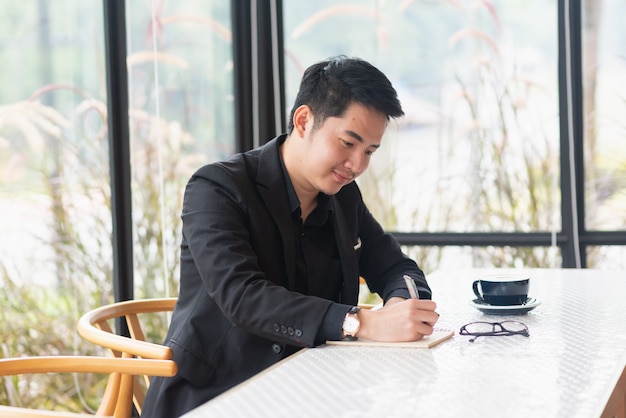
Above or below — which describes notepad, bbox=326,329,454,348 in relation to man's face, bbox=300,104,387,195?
below

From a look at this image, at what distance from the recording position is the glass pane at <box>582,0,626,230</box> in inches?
157

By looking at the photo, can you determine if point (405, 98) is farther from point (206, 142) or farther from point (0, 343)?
point (0, 343)

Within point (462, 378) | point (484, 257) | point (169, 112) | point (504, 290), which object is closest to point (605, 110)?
point (484, 257)

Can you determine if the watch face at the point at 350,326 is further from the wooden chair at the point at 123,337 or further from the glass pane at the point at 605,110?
the glass pane at the point at 605,110

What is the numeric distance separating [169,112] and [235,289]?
218 cm

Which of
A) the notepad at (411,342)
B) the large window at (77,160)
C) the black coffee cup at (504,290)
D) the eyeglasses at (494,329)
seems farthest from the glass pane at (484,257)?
the notepad at (411,342)

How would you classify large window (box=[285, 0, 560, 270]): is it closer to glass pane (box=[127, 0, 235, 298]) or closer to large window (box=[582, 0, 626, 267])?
large window (box=[582, 0, 626, 267])

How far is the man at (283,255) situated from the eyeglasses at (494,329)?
10 centimetres

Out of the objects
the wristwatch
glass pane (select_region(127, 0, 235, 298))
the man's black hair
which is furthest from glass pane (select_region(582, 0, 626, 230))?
the wristwatch

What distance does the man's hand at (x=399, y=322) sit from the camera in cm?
173

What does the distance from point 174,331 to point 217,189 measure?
1.11 ft

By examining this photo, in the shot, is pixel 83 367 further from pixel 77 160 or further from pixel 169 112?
pixel 169 112

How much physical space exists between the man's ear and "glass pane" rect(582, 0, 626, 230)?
231 cm

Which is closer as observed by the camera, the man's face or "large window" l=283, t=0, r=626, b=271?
the man's face
